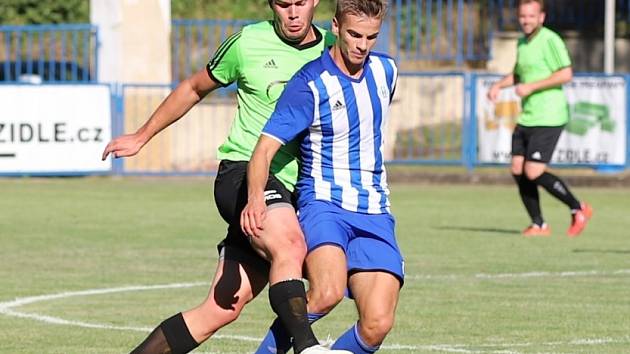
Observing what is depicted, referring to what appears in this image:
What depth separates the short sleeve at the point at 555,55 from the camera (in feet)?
52.4

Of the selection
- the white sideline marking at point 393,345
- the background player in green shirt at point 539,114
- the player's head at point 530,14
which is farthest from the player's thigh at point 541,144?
the white sideline marking at point 393,345

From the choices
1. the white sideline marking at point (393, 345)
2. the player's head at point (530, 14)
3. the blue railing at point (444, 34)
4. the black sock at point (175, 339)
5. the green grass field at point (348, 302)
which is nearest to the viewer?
the black sock at point (175, 339)

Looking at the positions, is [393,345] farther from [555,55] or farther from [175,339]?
[555,55]

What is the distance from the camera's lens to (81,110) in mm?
23062

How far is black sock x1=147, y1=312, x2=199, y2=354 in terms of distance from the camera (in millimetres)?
7582

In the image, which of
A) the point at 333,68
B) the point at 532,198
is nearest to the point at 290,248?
the point at 333,68

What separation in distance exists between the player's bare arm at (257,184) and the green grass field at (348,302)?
2012 millimetres

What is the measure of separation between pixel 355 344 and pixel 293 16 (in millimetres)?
1501

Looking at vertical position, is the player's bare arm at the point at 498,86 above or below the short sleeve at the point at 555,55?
below

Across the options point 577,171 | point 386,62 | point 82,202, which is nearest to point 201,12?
point 577,171

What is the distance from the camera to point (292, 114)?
7.27 metres

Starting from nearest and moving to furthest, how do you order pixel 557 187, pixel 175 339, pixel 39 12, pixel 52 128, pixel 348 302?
pixel 175 339 → pixel 348 302 → pixel 557 187 → pixel 52 128 → pixel 39 12

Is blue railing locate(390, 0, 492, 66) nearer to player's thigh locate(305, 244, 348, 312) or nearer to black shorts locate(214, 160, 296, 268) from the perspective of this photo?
black shorts locate(214, 160, 296, 268)

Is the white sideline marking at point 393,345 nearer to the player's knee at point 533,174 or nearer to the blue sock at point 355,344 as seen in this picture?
the blue sock at point 355,344
